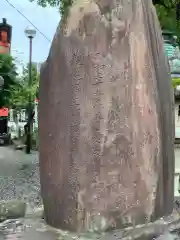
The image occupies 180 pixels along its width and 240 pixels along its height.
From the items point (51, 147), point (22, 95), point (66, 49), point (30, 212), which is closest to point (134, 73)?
point (66, 49)

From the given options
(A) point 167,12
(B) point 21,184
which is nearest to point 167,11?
(A) point 167,12

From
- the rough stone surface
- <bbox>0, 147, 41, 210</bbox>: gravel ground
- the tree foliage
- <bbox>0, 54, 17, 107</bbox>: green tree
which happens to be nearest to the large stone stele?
the rough stone surface

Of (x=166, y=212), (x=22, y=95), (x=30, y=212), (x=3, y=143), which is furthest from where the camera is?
(x=3, y=143)

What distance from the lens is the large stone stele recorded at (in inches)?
129

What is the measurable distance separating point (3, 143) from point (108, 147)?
33552 mm

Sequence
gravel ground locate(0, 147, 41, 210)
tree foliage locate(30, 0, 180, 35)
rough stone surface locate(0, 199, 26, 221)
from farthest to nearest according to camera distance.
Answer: tree foliage locate(30, 0, 180, 35), gravel ground locate(0, 147, 41, 210), rough stone surface locate(0, 199, 26, 221)

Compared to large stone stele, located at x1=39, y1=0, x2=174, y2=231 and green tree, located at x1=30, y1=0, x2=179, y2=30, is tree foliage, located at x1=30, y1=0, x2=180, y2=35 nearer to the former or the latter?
green tree, located at x1=30, y1=0, x2=179, y2=30

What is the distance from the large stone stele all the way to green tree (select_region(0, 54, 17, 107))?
15.8 m

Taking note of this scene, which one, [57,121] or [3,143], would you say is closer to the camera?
[57,121]

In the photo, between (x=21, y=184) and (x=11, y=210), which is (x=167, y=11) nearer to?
(x=21, y=184)

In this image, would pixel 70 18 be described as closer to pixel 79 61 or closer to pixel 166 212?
pixel 79 61

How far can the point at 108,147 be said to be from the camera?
3.28 meters

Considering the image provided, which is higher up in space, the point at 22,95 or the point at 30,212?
the point at 22,95

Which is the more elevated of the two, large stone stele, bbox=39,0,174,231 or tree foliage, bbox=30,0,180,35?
tree foliage, bbox=30,0,180,35
